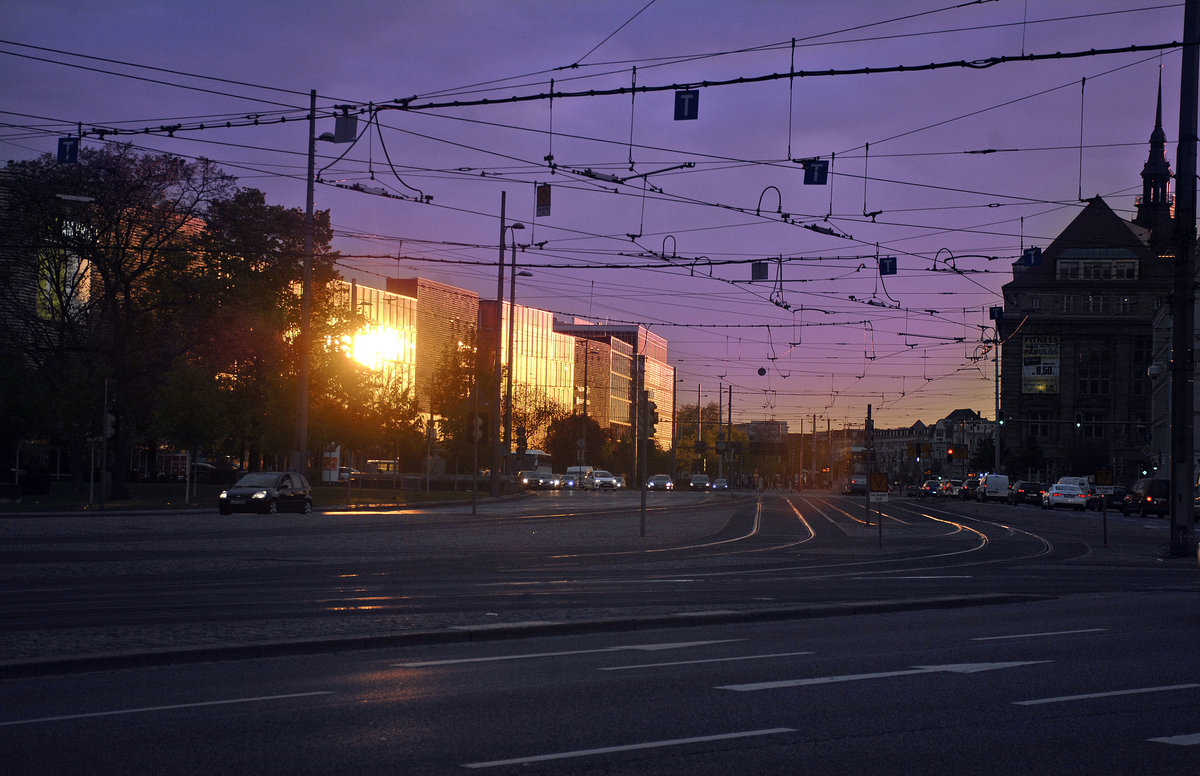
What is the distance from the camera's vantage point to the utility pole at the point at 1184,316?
2653 cm

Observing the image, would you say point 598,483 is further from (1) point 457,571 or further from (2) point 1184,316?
(1) point 457,571

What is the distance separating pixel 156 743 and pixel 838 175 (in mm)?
24887

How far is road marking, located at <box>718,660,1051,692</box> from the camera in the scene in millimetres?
9430

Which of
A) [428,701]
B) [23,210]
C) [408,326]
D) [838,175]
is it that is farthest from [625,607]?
[408,326]

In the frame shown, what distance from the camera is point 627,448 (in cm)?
12581

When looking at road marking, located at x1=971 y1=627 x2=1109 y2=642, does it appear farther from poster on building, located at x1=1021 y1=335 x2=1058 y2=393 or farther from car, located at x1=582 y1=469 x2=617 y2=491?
poster on building, located at x1=1021 y1=335 x2=1058 y2=393

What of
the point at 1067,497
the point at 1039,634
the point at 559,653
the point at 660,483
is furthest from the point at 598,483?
the point at 559,653

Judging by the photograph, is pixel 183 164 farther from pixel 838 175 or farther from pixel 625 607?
pixel 625 607

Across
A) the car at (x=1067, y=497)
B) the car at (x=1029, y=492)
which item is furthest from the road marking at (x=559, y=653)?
the car at (x=1029, y=492)

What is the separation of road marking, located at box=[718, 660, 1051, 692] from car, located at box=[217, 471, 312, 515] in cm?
3313

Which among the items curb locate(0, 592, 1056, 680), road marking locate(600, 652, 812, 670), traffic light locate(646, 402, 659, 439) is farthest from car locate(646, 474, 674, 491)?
road marking locate(600, 652, 812, 670)

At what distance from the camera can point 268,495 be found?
40.7 meters

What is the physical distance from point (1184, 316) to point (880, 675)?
21.0 m

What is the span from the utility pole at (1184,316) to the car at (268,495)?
2687cm
